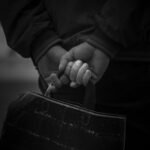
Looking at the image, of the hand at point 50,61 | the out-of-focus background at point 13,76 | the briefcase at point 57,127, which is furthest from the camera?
the out-of-focus background at point 13,76

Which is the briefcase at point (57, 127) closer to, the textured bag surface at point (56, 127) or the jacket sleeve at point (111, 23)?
the textured bag surface at point (56, 127)

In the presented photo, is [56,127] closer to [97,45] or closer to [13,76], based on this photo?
[97,45]

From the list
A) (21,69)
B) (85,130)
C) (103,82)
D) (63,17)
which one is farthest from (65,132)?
(21,69)

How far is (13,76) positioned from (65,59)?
312cm

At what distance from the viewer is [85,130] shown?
72cm

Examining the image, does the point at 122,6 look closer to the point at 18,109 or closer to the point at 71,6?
the point at 71,6

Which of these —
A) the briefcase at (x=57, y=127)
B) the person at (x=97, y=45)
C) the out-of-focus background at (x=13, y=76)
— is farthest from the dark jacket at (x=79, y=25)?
the out-of-focus background at (x=13, y=76)

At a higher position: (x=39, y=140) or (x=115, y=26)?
(x=115, y=26)

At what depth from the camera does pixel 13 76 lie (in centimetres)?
386

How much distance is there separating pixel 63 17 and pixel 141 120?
33 centimetres

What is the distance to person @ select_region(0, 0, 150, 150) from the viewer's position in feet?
2.60

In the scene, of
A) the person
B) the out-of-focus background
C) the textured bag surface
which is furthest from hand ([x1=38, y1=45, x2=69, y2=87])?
the out-of-focus background

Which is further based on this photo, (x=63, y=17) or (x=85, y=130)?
(x=63, y=17)

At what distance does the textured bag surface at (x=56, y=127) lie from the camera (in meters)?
0.71
